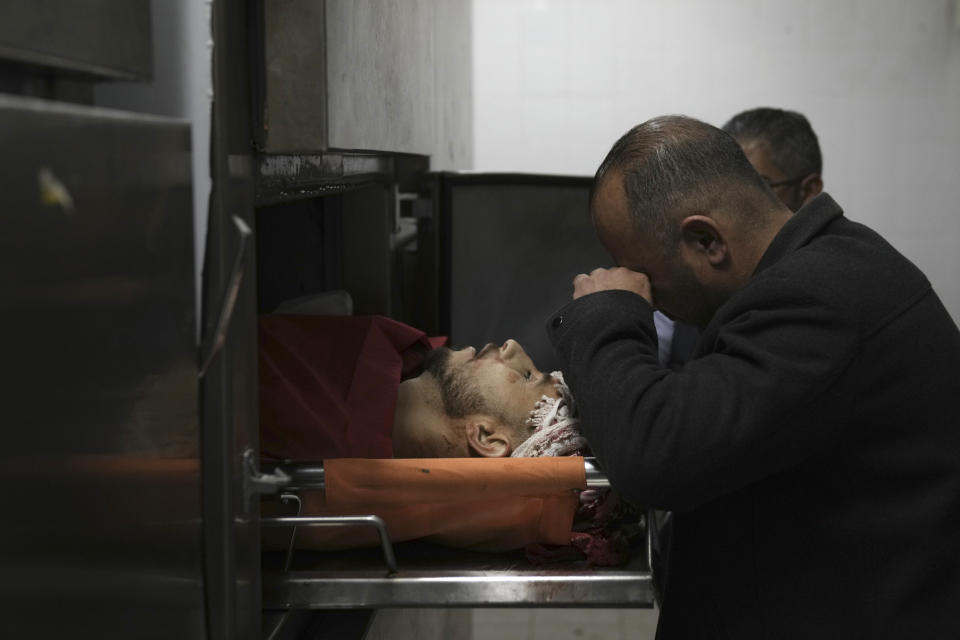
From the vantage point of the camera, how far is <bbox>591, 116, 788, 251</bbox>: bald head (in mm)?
1095

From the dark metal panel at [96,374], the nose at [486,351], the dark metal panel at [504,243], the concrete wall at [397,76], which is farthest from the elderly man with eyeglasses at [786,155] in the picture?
the dark metal panel at [96,374]

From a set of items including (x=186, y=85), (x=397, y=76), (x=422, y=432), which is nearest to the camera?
(x=186, y=85)

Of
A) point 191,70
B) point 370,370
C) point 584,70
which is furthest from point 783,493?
point 584,70

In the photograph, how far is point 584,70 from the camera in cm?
343

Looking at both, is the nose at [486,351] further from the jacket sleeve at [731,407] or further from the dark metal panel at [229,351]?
the dark metal panel at [229,351]

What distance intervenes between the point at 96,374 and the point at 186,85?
260 millimetres

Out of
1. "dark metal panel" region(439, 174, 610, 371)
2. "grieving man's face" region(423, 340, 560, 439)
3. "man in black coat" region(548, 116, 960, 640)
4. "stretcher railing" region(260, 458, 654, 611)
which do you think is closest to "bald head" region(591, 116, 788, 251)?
"man in black coat" region(548, 116, 960, 640)

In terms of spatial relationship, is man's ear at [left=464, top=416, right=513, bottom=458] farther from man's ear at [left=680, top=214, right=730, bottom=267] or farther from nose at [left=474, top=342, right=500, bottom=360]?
man's ear at [left=680, top=214, right=730, bottom=267]

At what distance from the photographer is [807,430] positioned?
0.94 m

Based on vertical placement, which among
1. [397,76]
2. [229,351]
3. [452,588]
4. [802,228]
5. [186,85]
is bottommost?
[452,588]

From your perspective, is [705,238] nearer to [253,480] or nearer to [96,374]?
[253,480]

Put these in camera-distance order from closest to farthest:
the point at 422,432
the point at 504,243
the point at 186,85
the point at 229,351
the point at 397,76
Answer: the point at 186,85
the point at 229,351
the point at 422,432
the point at 397,76
the point at 504,243

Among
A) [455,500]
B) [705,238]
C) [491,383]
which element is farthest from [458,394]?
[705,238]

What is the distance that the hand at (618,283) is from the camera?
3.65ft
